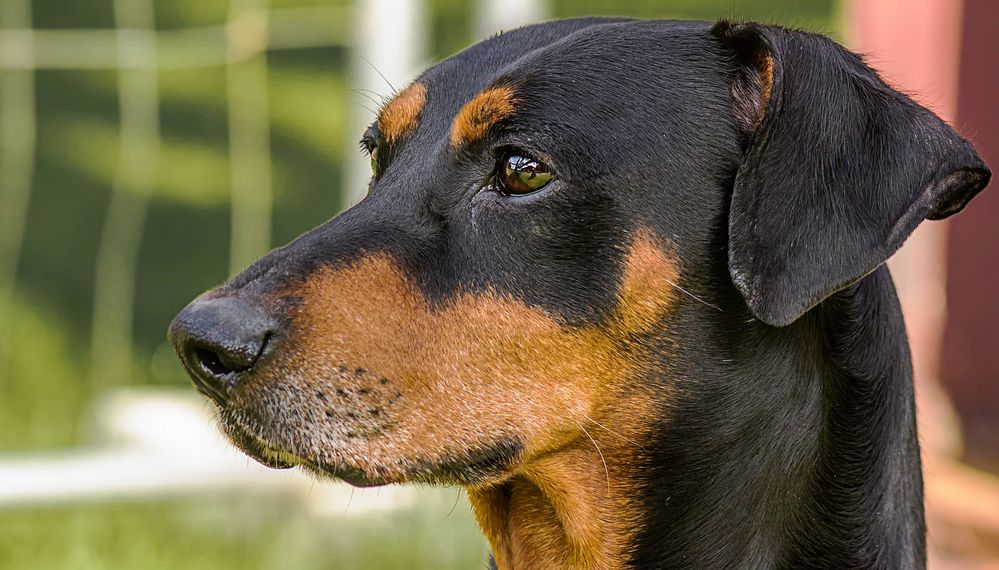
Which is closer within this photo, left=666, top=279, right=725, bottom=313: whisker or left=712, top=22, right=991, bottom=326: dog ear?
left=712, top=22, right=991, bottom=326: dog ear

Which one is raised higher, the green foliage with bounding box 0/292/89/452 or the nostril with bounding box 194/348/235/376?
the nostril with bounding box 194/348/235/376

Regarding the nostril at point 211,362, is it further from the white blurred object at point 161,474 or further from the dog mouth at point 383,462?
the white blurred object at point 161,474

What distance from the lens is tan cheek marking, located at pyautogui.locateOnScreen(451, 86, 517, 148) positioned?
3381 mm

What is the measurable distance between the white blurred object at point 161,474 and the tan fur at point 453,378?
5.72 feet

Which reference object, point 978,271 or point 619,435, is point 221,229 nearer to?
point 978,271

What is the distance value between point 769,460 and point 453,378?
806 mm

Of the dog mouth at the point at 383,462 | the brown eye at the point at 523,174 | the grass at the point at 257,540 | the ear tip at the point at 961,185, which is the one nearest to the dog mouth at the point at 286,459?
the dog mouth at the point at 383,462

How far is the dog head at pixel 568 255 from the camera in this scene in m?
3.12

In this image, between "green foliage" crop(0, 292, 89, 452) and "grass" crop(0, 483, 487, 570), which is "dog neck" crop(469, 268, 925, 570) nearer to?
"grass" crop(0, 483, 487, 570)

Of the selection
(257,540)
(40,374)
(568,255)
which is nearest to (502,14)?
(257,540)

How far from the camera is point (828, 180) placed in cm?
319

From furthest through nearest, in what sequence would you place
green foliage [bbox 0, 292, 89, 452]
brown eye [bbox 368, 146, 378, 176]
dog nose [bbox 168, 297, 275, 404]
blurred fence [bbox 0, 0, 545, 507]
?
blurred fence [bbox 0, 0, 545, 507]
green foliage [bbox 0, 292, 89, 452]
brown eye [bbox 368, 146, 378, 176]
dog nose [bbox 168, 297, 275, 404]

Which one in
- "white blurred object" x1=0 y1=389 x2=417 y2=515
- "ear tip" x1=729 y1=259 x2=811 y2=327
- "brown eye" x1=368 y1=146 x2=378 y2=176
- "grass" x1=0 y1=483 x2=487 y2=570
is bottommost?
"grass" x1=0 y1=483 x2=487 y2=570

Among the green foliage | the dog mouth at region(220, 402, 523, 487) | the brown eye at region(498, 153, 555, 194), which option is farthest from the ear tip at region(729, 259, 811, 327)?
Result: the green foliage
